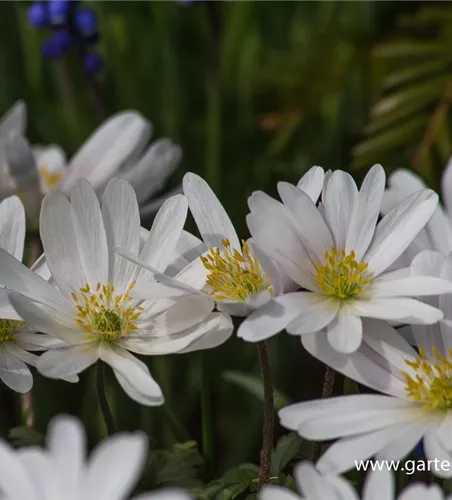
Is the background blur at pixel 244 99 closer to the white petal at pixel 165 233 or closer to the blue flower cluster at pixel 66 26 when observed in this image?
the blue flower cluster at pixel 66 26

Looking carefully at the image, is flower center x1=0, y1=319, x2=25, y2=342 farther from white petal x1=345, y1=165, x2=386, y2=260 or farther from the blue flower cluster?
the blue flower cluster

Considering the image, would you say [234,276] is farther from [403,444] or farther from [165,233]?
[403,444]

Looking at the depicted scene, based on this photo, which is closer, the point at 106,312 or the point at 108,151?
the point at 106,312

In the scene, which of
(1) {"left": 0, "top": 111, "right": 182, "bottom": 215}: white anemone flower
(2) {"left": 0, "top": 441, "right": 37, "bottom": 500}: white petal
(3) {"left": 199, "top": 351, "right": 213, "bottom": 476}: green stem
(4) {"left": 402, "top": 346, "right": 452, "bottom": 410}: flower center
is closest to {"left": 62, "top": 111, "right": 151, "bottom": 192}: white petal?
(1) {"left": 0, "top": 111, "right": 182, "bottom": 215}: white anemone flower

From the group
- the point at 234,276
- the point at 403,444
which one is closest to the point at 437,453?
the point at 403,444

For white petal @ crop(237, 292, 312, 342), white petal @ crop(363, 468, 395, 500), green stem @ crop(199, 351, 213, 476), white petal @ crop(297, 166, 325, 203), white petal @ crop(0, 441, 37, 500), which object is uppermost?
white petal @ crop(297, 166, 325, 203)

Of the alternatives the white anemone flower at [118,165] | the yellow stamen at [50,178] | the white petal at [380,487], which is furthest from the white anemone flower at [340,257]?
the yellow stamen at [50,178]
